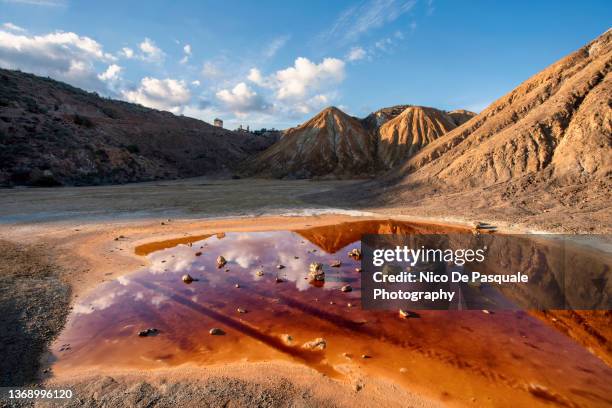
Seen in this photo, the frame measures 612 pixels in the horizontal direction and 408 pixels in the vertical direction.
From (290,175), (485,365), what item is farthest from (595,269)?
(290,175)

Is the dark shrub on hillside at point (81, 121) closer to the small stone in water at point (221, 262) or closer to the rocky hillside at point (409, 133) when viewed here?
the rocky hillside at point (409, 133)

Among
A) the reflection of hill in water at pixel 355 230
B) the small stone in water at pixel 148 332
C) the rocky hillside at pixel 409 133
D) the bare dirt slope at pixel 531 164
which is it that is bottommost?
the small stone in water at pixel 148 332

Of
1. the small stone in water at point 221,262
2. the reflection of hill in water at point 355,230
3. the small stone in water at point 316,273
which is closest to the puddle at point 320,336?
the small stone in water at point 316,273

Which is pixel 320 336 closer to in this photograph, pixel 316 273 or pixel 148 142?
pixel 316 273

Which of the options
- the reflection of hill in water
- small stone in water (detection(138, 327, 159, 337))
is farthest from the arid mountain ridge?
small stone in water (detection(138, 327, 159, 337))

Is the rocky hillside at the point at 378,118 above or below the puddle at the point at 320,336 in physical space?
above

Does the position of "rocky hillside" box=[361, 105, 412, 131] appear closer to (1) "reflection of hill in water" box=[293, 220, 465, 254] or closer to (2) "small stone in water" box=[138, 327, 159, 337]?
(1) "reflection of hill in water" box=[293, 220, 465, 254]

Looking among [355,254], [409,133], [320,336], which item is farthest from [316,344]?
[409,133]

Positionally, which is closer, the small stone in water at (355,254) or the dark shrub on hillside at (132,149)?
A: the small stone in water at (355,254)
